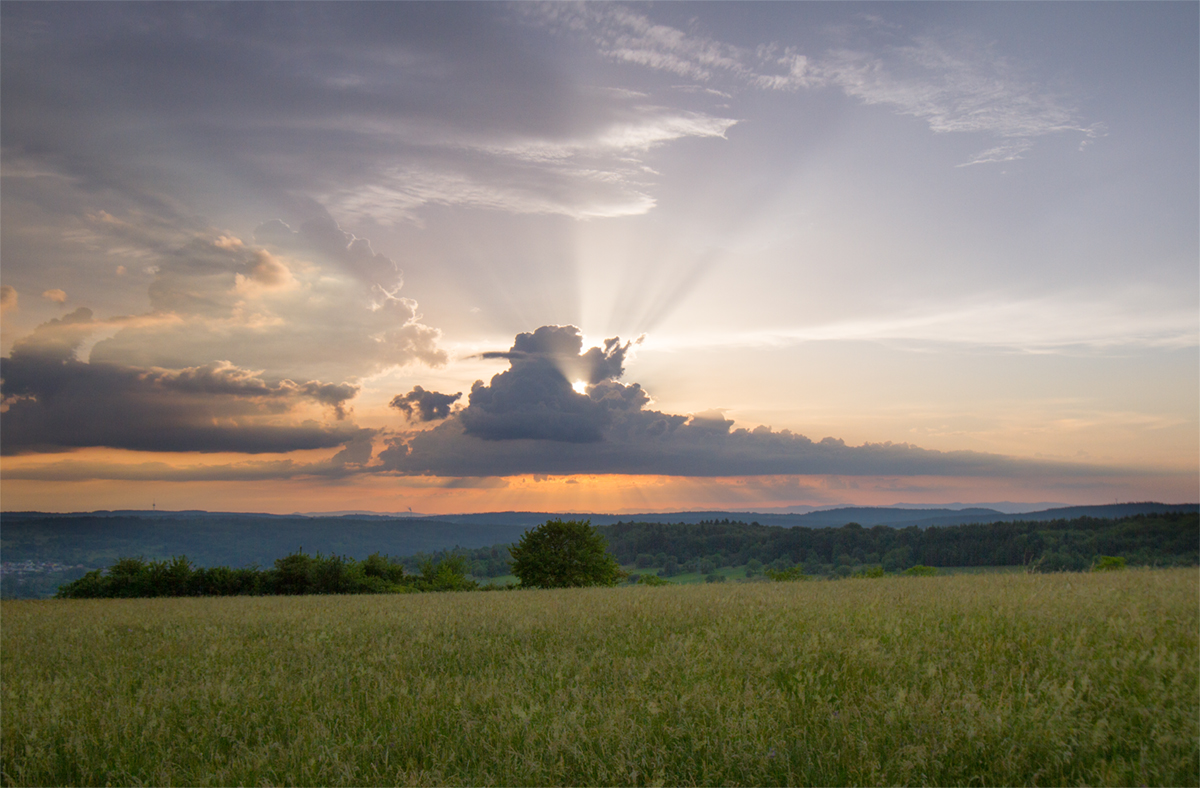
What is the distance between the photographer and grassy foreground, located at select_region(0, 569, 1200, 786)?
388 centimetres

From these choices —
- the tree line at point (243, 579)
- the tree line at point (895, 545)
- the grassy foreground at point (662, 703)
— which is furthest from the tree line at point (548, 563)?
the grassy foreground at point (662, 703)

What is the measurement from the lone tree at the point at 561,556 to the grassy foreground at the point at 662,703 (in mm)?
30726

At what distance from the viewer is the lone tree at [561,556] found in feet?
126

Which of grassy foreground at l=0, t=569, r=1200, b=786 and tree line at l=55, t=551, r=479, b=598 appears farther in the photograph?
tree line at l=55, t=551, r=479, b=598

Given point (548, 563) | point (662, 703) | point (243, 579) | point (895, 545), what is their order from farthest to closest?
1. point (895, 545)
2. point (548, 563)
3. point (243, 579)
4. point (662, 703)

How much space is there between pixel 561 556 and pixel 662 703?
1385 inches

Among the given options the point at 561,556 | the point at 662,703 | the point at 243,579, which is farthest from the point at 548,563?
the point at 662,703

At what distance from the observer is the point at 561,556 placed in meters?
38.9

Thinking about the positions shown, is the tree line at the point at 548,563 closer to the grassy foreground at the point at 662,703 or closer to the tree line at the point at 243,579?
the tree line at the point at 243,579

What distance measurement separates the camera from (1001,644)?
604 centimetres

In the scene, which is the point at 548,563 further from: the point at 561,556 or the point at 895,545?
the point at 895,545

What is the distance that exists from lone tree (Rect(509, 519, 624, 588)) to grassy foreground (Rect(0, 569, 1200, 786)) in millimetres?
30726

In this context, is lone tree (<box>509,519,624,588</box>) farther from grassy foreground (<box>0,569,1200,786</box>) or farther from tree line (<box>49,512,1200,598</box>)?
grassy foreground (<box>0,569,1200,786</box>)

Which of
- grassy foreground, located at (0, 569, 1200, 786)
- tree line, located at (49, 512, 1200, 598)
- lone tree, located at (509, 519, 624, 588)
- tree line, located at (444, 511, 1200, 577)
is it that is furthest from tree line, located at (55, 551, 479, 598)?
grassy foreground, located at (0, 569, 1200, 786)
